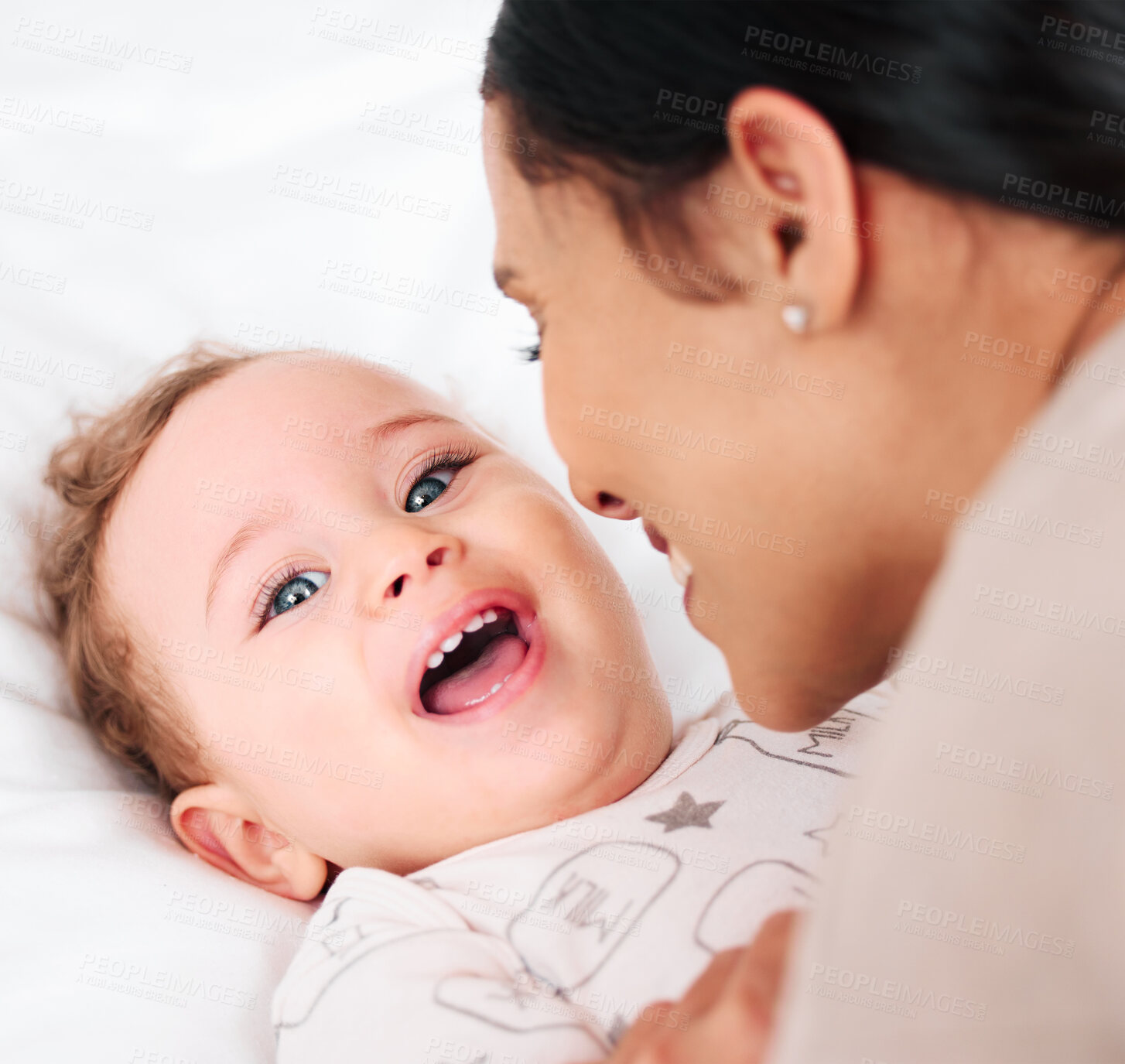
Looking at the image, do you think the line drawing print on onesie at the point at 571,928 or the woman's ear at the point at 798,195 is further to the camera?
the line drawing print on onesie at the point at 571,928

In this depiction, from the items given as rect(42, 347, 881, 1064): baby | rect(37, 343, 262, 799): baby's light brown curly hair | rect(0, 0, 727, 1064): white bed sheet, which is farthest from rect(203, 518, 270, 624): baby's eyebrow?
rect(0, 0, 727, 1064): white bed sheet

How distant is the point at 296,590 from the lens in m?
1.17

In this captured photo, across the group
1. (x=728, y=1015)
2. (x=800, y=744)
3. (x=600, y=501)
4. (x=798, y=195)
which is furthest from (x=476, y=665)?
(x=798, y=195)

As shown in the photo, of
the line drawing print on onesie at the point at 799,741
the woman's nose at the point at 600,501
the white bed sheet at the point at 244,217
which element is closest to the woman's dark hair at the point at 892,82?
the woman's nose at the point at 600,501

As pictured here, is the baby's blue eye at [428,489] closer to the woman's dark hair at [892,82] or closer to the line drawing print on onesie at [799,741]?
the line drawing print on onesie at [799,741]

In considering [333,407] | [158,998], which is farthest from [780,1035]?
[333,407]

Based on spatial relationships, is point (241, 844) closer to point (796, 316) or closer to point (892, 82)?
point (796, 316)

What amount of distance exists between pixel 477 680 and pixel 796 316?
56 centimetres

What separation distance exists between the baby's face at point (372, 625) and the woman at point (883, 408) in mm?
188

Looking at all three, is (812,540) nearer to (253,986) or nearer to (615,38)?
(615,38)

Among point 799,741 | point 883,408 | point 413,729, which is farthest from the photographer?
point 799,741

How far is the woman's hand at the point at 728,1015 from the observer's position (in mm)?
708

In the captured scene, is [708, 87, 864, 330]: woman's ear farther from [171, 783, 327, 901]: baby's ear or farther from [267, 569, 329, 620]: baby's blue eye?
[171, 783, 327, 901]: baby's ear

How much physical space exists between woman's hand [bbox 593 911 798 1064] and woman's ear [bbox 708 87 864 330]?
1.42ft
